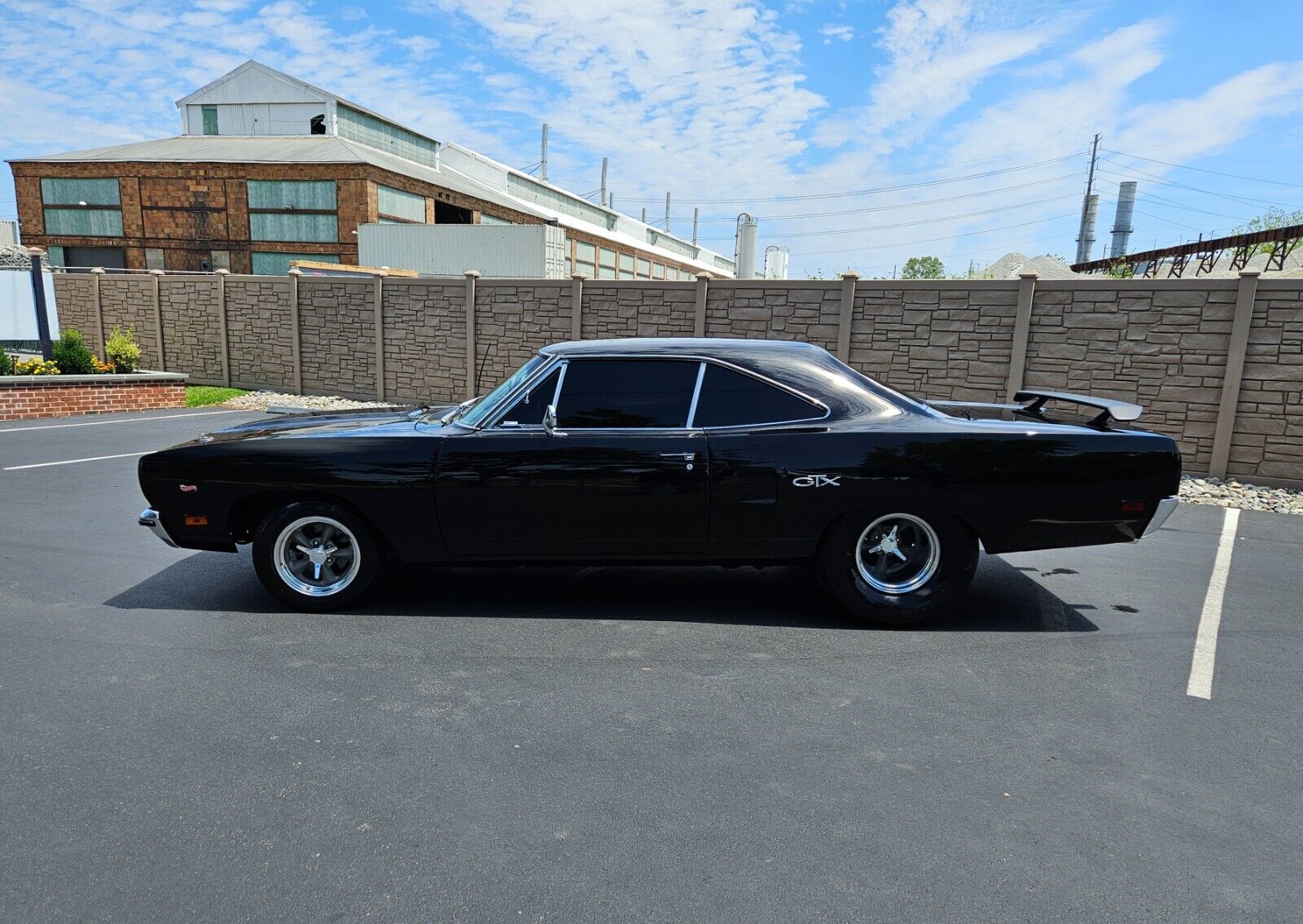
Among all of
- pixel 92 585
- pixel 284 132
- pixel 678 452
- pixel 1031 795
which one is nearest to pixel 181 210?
pixel 284 132

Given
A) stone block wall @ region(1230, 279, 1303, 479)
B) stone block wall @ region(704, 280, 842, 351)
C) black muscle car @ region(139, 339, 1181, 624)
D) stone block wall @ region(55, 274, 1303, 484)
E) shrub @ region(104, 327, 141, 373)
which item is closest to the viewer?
black muscle car @ region(139, 339, 1181, 624)

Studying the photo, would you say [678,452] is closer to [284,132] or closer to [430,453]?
[430,453]

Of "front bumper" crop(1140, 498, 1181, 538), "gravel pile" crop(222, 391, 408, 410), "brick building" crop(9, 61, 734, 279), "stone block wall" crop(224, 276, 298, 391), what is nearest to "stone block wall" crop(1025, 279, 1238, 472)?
"front bumper" crop(1140, 498, 1181, 538)

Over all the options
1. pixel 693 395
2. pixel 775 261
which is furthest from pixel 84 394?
pixel 775 261

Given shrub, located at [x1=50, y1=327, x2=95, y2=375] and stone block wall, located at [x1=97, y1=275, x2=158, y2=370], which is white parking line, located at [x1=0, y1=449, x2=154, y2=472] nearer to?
shrub, located at [x1=50, y1=327, x2=95, y2=375]

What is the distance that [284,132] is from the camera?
37719 millimetres

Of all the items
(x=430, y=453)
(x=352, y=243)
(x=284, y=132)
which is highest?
(x=284, y=132)

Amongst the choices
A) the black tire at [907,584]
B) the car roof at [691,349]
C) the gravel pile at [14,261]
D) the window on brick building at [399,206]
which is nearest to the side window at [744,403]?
the car roof at [691,349]

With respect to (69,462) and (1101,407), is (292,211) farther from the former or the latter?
(1101,407)

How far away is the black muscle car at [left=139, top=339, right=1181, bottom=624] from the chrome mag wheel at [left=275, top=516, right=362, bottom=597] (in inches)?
0.4

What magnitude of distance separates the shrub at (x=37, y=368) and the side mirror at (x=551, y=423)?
13.8 m

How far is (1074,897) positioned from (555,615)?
2.86 m

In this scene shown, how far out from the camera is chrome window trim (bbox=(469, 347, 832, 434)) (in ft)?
14.2

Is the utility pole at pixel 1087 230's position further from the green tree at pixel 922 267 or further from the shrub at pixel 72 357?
the shrub at pixel 72 357
